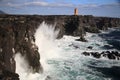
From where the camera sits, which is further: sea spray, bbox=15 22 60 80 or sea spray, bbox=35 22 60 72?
sea spray, bbox=35 22 60 72

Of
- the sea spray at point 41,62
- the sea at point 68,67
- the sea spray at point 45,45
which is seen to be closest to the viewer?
the sea spray at point 41,62

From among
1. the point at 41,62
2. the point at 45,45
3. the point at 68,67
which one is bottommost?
the point at 68,67

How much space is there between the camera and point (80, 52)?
48688 millimetres

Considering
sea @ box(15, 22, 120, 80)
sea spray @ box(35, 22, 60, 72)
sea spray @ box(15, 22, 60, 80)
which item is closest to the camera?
sea spray @ box(15, 22, 60, 80)

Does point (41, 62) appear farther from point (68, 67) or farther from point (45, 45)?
point (45, 45)

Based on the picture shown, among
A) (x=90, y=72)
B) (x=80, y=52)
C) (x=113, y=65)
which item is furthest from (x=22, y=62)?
(x=80, y=52)

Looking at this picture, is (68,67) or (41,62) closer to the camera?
(68,67)

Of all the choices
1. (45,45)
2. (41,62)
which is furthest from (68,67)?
(45,45)

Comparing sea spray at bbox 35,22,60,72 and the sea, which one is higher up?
sea spray at bbox 35,22,60,72

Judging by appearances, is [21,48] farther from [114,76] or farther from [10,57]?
[114,76]

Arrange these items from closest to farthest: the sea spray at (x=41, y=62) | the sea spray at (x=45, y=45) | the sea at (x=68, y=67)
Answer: the sea spray at (x=41, y=62)
the sea at (x=68, y=67)
the sea spray at (x=45, y=45)

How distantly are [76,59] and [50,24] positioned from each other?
24.2 meters

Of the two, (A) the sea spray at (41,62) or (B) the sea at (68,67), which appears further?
(B) the sea at (68,67)

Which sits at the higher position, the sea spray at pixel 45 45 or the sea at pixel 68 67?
the sea spray at pixel 45 45
